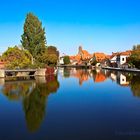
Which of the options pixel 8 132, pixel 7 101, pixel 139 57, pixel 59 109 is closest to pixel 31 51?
pixel 139 57

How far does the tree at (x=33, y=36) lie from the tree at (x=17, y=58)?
1712 mm

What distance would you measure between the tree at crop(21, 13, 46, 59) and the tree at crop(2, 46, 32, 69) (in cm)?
171

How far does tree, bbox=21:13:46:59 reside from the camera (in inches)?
2110

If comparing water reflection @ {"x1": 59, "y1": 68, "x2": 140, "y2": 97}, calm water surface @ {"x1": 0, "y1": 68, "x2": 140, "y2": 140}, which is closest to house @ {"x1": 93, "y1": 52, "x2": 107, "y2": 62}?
water reflection @ {"x1": 59, "y1": 68, "x2": 140, "y2": 97}

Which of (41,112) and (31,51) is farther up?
(31,51)

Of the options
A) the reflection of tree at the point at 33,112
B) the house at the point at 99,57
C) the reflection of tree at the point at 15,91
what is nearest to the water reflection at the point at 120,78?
the reflection of tree at the point at 33,112

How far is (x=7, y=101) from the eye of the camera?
21234 mm

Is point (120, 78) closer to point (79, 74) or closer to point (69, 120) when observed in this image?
point (79, 74)

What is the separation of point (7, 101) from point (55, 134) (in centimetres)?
1014

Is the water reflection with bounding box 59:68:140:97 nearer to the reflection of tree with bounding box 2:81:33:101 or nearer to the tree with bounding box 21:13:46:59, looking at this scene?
the tree with bounding box 21:13:46:59

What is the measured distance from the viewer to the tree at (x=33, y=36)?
53594 mm

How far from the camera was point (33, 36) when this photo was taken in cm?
5356

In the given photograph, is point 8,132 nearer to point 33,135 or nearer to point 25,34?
point 33,135

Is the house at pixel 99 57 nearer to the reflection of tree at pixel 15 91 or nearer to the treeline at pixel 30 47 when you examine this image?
the treeline at pixel 30 47
